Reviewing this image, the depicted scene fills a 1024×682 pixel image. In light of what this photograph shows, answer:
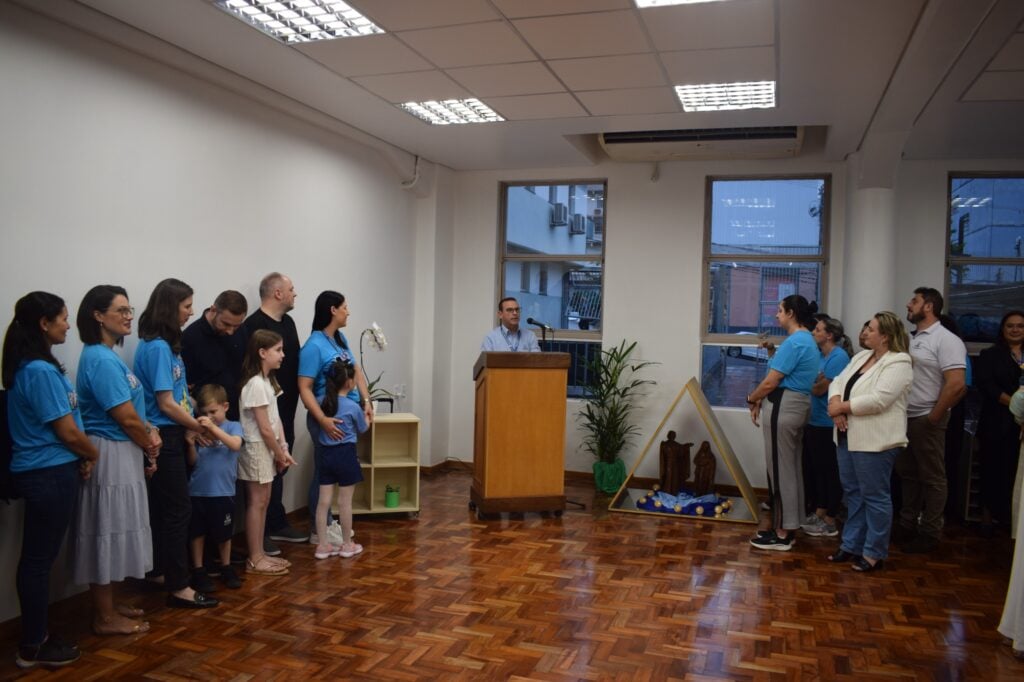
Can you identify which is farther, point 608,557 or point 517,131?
point 517,131

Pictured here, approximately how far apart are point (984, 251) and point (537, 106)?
394 centimetres

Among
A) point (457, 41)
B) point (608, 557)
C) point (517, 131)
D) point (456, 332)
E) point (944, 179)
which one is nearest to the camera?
point (457, 41)

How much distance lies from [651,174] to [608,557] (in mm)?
3640

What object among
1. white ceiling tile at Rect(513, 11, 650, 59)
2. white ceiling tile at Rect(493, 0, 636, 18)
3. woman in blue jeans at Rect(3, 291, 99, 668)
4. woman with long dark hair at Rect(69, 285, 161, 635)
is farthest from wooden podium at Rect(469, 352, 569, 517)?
woman in blue jeans at Rect(3, 291, 99, 668)

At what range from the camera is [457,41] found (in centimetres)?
410

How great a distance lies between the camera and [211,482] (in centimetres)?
400

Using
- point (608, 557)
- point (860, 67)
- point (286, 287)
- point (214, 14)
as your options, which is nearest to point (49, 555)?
point (286, 287)

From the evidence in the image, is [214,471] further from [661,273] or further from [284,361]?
[661,273]

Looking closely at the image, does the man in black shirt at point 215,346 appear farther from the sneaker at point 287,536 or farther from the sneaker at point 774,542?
the sneaker at point 774,542

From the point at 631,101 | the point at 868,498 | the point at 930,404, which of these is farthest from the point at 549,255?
the point at 868,498

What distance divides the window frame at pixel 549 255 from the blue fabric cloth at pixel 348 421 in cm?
303

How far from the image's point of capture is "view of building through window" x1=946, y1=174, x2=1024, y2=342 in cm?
647

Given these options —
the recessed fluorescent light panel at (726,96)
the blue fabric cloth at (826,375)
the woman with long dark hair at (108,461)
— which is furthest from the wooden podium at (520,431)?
the woman with long dark hair at (108,461)

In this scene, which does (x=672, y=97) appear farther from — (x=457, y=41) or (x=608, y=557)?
(x=608, y=557)
